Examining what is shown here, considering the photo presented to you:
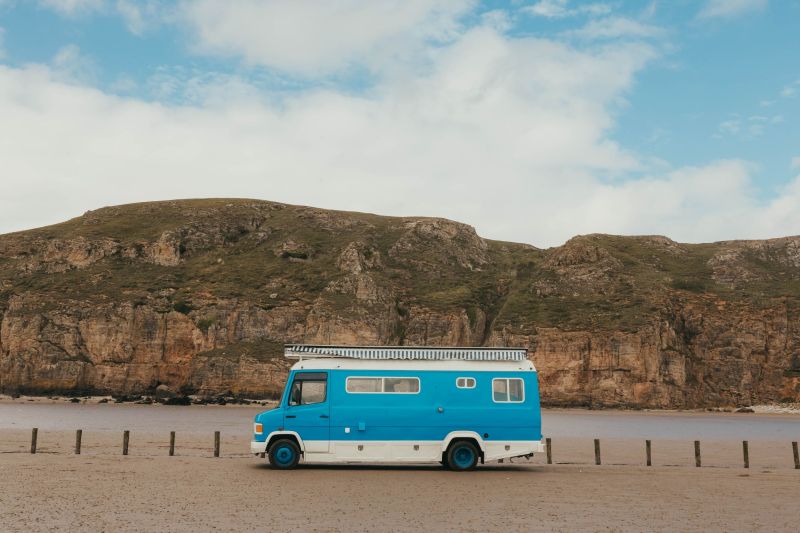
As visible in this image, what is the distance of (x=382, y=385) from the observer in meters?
25.9

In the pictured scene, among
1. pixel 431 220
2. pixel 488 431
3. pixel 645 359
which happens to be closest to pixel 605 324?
pixel 645 359

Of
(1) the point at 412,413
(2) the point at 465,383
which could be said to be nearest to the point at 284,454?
(1) the point at 412,413

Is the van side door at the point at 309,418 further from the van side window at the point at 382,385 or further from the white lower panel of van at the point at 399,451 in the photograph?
the van side window at the point at 382,385

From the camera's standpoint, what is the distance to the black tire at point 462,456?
26.0 metres

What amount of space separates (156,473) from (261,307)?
324 ft

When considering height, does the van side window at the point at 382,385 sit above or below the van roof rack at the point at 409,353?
below

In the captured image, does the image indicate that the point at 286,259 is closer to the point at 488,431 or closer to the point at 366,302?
the point at 366,302

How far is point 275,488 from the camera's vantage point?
2044 centimetres

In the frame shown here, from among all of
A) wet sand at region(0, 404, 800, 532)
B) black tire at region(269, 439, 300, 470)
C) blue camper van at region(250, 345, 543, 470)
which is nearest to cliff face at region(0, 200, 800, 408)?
wet sand at region(0, 404, 800, 532)

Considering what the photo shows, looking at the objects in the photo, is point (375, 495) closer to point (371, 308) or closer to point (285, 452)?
point (285, 452)

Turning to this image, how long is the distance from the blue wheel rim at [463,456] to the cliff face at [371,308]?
86538 millimetres

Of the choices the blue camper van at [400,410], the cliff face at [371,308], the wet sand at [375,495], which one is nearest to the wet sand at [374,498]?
the wet sand at [375,495]

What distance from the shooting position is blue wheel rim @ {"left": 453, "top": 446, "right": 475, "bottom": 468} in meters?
Result: 26.0

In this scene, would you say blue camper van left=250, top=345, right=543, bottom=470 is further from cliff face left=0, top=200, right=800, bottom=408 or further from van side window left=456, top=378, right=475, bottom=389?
cliff face left=0, top=200, right=800, bottom=408
